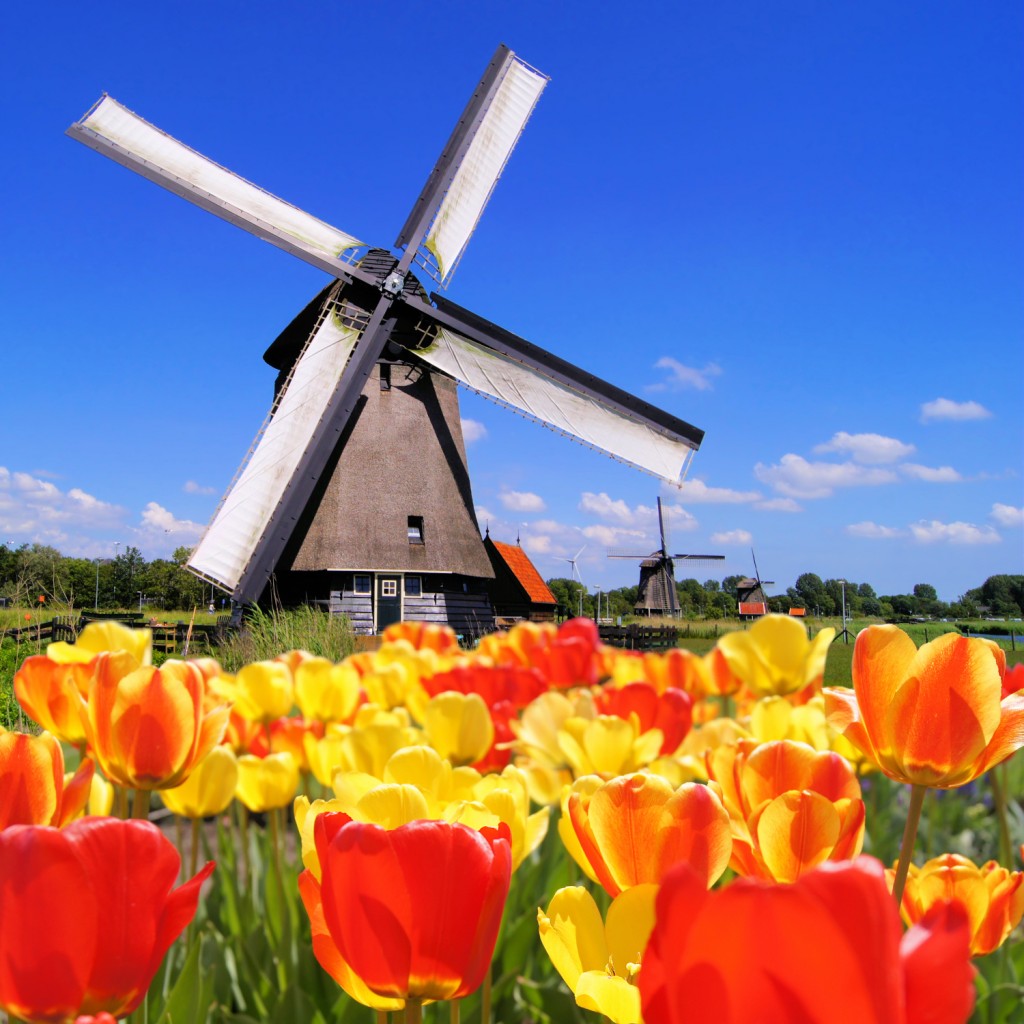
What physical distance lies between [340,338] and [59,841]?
51.7 feet

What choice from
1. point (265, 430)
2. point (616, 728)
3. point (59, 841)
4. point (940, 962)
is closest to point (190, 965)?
point (59, 841)

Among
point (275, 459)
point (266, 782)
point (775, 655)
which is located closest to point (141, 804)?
point (266, 782)

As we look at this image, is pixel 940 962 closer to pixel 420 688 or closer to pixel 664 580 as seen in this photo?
pixel 420 688

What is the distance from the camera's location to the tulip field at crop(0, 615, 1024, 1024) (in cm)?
38

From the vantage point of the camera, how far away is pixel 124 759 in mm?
1096

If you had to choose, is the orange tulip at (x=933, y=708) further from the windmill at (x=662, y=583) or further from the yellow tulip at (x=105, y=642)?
the windmill at (x=662, y=583)

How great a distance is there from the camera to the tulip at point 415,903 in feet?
1.95

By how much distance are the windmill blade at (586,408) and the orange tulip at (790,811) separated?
14531mm

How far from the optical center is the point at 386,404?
1650 centimetres

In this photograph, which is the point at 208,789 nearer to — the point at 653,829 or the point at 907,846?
the point at 653,829

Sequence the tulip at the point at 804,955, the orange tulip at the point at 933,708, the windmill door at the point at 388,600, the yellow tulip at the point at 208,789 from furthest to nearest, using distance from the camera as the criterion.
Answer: the windmill door at the point at 388,600 → the yellow tulip at the point at 208,789 → the orange tulip at the point at 933,708 → the tulip at the point at 804,955

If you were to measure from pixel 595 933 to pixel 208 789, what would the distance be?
36.4 inches

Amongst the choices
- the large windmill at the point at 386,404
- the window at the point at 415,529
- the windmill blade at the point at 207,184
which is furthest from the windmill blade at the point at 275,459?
the window at the point at 415,529

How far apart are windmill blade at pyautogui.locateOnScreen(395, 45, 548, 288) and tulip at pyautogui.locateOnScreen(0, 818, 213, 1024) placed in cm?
1653
